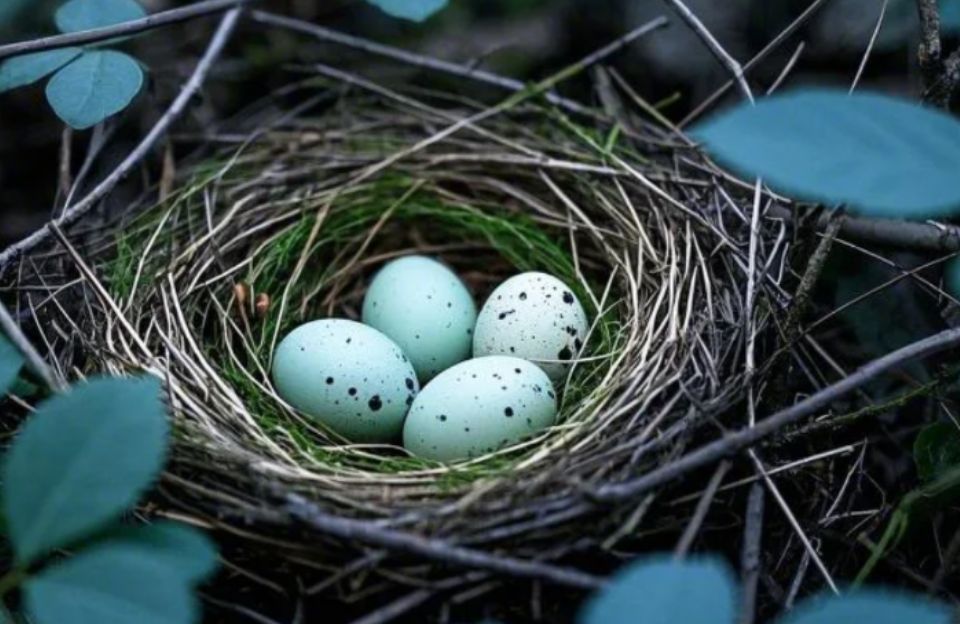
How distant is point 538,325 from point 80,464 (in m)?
0.91

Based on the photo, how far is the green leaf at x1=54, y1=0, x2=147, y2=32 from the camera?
1694mm

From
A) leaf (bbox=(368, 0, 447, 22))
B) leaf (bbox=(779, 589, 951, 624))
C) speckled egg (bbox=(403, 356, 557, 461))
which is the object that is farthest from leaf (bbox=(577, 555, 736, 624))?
leaf (bbox=(368, 0, 447, 22))

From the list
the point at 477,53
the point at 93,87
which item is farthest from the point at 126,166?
the point at 477,53

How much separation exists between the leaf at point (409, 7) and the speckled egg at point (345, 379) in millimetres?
507

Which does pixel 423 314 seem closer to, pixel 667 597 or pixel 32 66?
pixel 32 66

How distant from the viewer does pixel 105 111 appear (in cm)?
158

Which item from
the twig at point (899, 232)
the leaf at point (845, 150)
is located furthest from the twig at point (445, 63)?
the leaf at point (845, 150)

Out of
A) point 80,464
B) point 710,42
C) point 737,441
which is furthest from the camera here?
point 710,42

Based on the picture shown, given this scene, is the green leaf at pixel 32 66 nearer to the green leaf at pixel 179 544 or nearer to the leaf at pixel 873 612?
the green leaf at pixel 179 544

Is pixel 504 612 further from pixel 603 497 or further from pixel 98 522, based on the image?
pixel 98 522

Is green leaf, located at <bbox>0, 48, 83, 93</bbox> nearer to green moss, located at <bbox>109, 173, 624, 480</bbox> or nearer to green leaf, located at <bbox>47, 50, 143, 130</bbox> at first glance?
green leaf, located at <bbox>47, 50, 143, 130</bbox>

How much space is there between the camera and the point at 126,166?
1785mm

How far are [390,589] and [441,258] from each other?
957 millimetres

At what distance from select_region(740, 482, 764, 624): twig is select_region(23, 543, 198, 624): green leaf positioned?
2.01 ft
